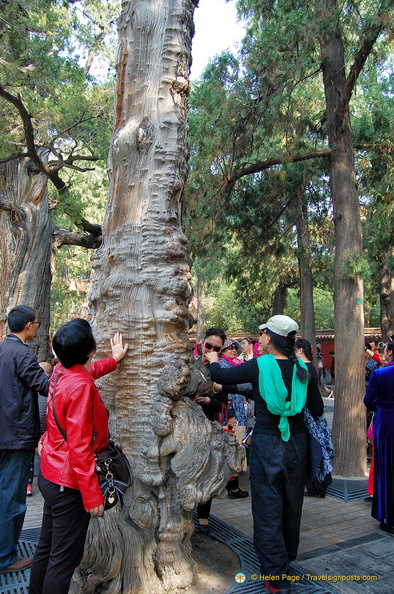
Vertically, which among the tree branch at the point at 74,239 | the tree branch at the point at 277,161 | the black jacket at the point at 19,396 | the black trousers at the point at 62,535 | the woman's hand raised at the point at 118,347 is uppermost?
the tree branch at the point at 277,161

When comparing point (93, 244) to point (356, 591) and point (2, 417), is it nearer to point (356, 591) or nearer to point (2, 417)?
point (2, 417)

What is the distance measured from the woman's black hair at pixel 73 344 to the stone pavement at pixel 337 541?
232cm

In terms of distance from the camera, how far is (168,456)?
140 inches

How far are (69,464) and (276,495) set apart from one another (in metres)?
1.60

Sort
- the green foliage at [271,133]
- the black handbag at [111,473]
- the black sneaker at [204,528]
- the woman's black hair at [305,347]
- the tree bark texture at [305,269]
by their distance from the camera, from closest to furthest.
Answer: the black handbag at [111,473], the black sneaker at [204,528], the woman's black hair at [305,347], the green foliage at [271,133], the tree bark texture at [305,269]

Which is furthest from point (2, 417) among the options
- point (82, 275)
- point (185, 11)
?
point (82, 275)

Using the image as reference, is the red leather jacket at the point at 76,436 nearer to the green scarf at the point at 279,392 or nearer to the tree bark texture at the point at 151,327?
the tree bark texture at the point at 151,327

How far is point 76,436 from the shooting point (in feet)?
8.49

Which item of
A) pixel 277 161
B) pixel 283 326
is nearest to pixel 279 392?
pixel 283 326

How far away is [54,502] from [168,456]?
107 cm

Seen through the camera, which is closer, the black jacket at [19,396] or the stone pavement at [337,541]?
the stone pavement at [337,541]

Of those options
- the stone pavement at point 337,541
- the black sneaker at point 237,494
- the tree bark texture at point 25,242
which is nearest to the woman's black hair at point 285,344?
the stone pavement at point 337,541

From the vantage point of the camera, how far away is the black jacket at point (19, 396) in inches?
148

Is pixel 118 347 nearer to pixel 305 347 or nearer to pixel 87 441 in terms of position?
pixel 87 441
